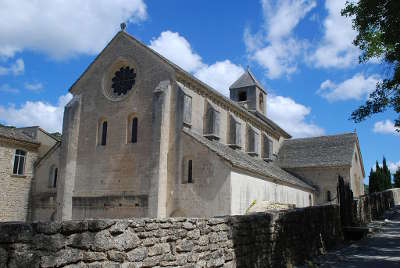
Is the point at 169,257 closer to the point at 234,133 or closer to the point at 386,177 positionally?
the point at 234,133

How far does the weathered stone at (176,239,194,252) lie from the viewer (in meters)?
6.98

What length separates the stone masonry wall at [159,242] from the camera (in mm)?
4988

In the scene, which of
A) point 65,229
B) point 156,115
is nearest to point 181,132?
point 156,115

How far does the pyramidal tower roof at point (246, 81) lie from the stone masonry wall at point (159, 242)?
3505 centimetres

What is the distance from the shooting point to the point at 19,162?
94.5 feet

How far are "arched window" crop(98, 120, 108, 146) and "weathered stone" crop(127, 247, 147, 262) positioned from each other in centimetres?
2120

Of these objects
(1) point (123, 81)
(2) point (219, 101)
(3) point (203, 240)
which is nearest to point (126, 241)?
(3) point (203, 240)

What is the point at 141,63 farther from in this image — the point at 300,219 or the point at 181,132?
the point at 300,219

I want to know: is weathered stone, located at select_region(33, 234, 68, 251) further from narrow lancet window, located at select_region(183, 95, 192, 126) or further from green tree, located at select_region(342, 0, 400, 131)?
narrow lancet window, located at select_region(183, 95, 192, 126)

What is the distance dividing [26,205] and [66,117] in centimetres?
741

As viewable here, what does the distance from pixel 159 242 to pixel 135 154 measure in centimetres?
1843

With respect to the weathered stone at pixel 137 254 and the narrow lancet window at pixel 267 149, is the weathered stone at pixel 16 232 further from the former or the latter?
the narrow lancet window at pixel 267 149

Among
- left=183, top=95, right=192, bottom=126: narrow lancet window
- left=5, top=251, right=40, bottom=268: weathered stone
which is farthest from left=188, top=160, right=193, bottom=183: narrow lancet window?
left=5, top=251, right=40, bottom=268: weathered stone

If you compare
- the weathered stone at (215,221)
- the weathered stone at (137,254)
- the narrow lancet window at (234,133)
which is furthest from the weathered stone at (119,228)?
the narrow lancet window at (234,133)
